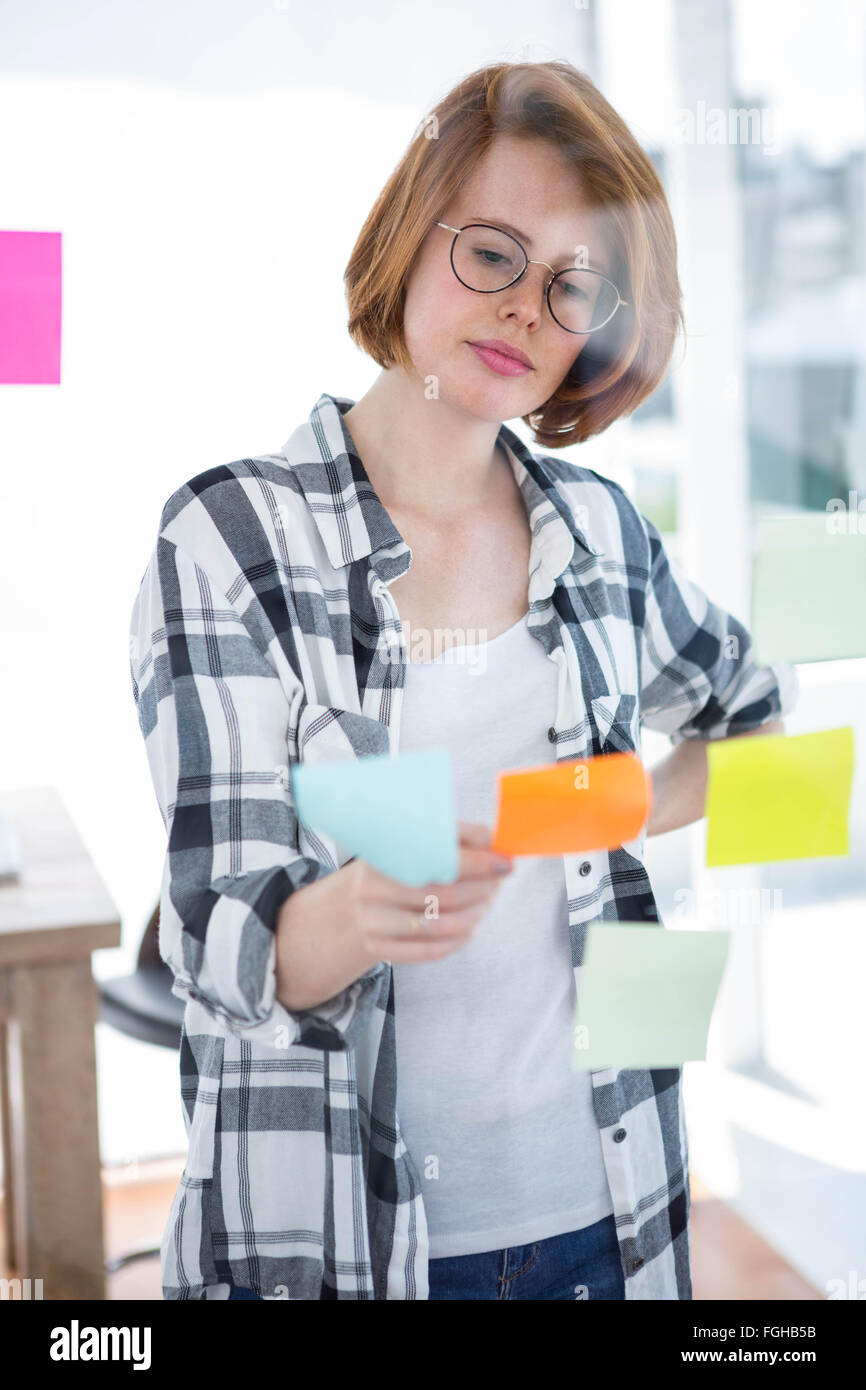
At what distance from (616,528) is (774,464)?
26.3 inches

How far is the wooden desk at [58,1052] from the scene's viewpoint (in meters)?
0.97

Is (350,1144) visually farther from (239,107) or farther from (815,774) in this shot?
(239,107)

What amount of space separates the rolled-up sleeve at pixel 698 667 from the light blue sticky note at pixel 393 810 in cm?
38

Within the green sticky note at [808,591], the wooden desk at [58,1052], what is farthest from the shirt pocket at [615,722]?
the wooden desk at [58,1052]

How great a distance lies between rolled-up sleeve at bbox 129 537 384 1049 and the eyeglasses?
0.22 meters

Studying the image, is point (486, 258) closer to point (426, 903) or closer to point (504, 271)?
point (504, 271)

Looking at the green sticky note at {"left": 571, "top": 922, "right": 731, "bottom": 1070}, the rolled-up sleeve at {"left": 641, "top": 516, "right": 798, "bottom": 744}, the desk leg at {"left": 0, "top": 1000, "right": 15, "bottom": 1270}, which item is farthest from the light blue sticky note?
the desk leg at {"left": 0, "top": 1000, "right": 15, "bottom": 1270}

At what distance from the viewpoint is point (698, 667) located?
0.83 meters

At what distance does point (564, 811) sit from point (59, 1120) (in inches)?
26.9

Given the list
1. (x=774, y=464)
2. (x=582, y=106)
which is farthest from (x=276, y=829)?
(x=774, y=464)

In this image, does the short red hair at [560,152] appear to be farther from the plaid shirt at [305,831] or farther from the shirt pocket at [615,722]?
the shirt pocket at [615,722]

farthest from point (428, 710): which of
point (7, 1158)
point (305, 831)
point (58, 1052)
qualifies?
point (7, 1158)

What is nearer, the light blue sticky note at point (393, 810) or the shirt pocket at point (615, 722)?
the light blue sticky note at point (393, 810)
